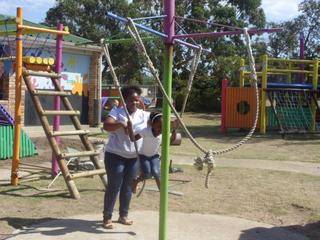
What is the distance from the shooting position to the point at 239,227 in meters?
6.47

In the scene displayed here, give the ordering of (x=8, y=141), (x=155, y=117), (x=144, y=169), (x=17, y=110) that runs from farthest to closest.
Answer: (x=8, y=141), (x=17, y=110), (x=144, y=169), (x=155, y=117)

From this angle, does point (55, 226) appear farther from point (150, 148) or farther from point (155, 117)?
point (155, 117)

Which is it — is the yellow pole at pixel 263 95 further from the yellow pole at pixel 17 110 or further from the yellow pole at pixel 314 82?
the yellow pole at pixel 17 110

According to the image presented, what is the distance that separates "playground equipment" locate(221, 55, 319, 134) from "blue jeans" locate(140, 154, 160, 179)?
11.8 meters

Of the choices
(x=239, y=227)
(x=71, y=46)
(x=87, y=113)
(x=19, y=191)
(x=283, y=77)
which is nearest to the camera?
(x=239, y=227)

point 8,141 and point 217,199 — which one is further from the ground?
point 8,141

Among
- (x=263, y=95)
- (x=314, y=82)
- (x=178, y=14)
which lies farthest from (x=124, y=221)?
(x=178, y=14)

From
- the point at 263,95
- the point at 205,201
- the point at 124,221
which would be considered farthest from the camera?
the point at 263,95

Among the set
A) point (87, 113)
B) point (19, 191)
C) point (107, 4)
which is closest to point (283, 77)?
point (87, 113)

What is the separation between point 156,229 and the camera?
6.14 metres

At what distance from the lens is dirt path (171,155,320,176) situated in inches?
448

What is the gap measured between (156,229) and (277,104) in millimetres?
13971

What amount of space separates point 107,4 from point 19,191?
3487 cm

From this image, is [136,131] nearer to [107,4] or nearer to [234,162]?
[234,162]
